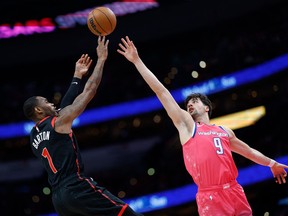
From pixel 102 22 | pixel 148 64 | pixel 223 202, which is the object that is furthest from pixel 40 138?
pixel 148 64

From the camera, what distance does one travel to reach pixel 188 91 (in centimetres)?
2139

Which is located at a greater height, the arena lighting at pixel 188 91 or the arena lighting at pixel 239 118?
the arena lighting at pixel 188 91

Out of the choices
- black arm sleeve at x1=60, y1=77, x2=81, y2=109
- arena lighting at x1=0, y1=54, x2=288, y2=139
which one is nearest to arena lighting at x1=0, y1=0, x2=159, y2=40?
arena lighting at x1=0, y1=54, x2=288, y2=139

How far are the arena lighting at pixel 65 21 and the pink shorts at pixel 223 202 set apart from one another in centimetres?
1740

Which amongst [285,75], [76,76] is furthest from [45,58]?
[76,76]

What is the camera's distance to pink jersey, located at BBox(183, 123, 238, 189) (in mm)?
5430

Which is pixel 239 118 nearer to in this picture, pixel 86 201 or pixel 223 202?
pixel 223 202

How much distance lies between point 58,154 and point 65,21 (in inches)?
685

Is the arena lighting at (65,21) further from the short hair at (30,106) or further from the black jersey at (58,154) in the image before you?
the black jersey at (58,154)

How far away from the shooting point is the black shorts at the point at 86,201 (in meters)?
5.41

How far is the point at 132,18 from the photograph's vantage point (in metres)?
22.5

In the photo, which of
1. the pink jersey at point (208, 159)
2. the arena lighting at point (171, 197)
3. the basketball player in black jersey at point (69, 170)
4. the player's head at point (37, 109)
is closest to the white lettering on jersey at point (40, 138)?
the basketball player in black jersey at point (69, 170)

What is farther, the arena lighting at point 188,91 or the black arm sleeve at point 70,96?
the arena lighting at point 188,91

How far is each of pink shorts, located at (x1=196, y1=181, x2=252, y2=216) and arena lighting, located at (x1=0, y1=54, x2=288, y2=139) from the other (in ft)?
52.0
